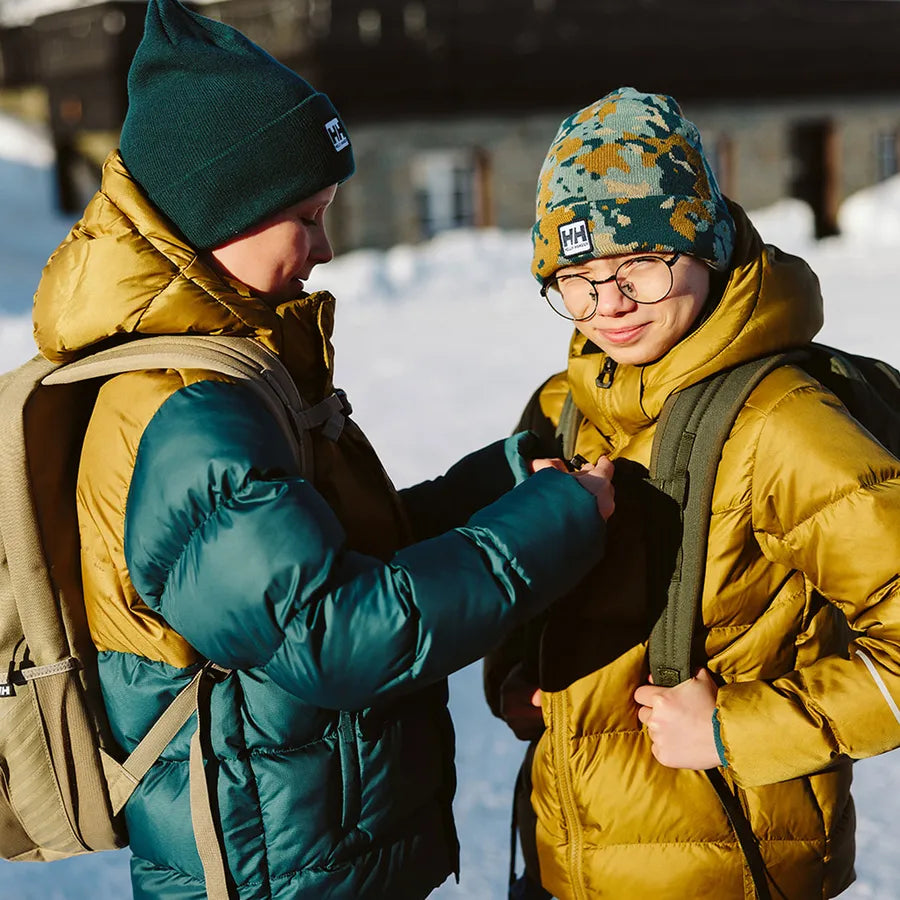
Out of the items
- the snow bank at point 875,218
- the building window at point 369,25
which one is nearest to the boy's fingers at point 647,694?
the building window at point 369,25

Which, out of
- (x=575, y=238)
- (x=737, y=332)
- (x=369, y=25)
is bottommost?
(x=737, y=332)

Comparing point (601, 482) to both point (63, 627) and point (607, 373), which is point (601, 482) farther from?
point (63, 627)

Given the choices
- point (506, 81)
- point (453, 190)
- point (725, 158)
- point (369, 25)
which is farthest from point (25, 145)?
point (725, 158)

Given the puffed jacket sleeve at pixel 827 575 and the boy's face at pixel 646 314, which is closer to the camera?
the puffed jacket sleeve at pixel 827 575

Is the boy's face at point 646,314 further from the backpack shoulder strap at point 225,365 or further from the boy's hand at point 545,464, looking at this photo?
the backpack shoulder strap at point 225,365

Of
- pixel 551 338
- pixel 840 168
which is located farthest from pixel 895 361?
pixel 840 168

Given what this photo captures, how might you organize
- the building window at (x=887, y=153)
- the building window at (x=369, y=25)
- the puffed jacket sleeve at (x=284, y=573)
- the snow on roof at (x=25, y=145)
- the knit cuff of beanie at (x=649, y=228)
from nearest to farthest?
the puffed jacket sleeve at (x=284, y=573), the knit cuff of beanie at (x=649, y=228), the building window at (x=369, y=25), the snow on roof at (x=25, y=145), the building window at (x=887, y=153)

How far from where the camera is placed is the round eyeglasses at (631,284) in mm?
1886

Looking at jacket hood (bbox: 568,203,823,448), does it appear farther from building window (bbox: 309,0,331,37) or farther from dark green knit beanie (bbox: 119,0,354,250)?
building window (bbox: 309,0,331,37)

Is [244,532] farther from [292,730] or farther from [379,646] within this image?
[292,730]

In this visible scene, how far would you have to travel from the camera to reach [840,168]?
1927cm

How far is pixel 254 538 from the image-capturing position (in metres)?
1.47

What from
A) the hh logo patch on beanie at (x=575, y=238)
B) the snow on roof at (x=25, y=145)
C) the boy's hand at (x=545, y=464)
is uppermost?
the hh logo patch on beanie at (x=575, y=238)

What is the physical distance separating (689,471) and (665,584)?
22 centimetres
